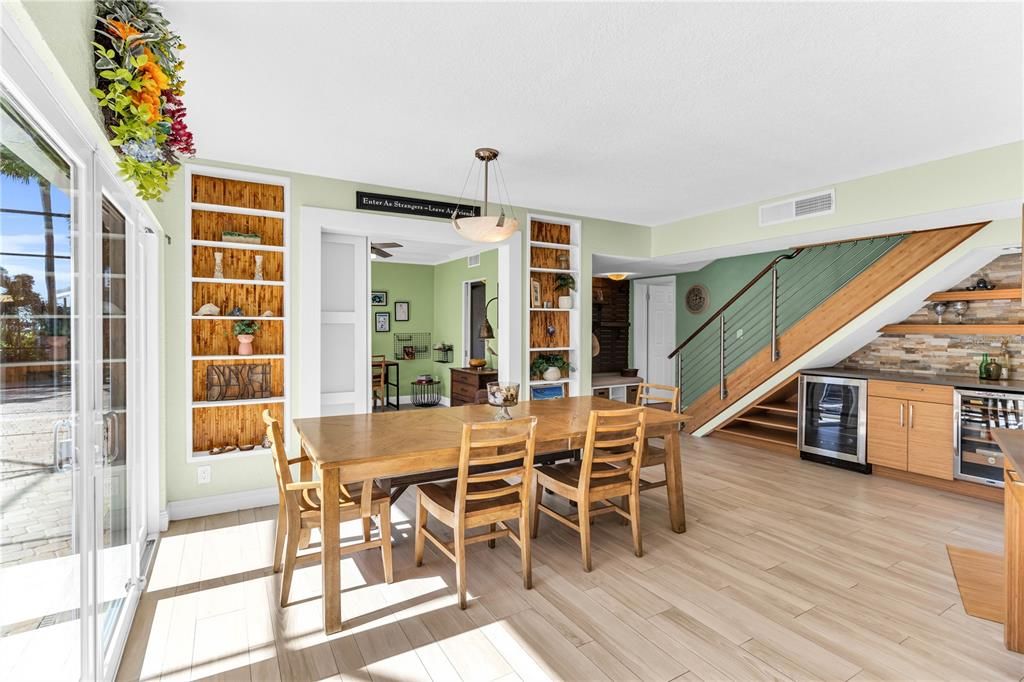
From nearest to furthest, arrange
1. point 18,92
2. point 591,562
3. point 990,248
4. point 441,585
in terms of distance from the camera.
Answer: point 18,92 → point 441,585 → point 591,562 → point 990,248

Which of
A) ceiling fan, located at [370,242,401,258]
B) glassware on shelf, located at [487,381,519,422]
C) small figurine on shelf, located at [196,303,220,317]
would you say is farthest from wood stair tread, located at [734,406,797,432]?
small figurine on shelf, located at [196,303,220,317]

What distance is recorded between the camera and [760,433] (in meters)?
6.30

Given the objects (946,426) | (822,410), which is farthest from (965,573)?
(822,410)

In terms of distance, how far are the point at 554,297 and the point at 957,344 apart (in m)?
3.94

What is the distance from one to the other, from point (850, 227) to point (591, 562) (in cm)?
348

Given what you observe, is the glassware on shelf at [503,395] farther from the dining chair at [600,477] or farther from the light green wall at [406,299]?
the light green wall at [406,299]

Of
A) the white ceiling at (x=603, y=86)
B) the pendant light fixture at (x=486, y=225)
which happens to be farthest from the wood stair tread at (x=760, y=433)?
the pendant light fixture at (x=486, y=225)

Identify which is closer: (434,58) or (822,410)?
(434,58)

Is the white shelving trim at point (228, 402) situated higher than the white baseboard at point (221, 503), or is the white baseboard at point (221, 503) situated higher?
the white shelving trim at point (228, 402)

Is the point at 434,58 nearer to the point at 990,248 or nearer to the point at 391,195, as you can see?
the point at 391,195

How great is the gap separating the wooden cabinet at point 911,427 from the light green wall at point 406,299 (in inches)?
258

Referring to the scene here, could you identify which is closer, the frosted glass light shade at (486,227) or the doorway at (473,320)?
the frosted glass light shade at (486,227)

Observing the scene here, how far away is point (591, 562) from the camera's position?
120 inches

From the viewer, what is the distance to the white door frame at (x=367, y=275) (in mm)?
4117
